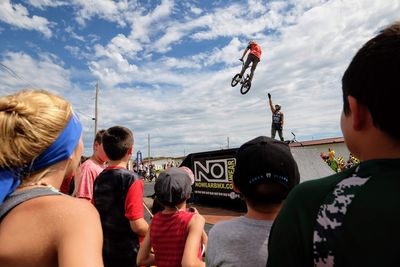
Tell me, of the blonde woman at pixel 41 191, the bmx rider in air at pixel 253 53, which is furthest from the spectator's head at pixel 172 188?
the bmx rider in air at pixel 253 53

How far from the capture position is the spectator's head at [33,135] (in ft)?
3.83

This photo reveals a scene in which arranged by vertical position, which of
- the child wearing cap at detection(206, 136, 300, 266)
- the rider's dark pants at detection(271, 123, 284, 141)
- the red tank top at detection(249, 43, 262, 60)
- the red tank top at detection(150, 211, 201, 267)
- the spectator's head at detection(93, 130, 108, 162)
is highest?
the red tank top at detection(249, 43, 262, 60)

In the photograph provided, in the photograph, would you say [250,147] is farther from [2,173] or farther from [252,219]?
[2,173]

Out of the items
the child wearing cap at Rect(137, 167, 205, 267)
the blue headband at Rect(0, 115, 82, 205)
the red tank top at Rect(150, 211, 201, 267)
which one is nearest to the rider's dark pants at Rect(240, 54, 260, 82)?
the child wearing cap at Rect(137, 167, 205, 267)

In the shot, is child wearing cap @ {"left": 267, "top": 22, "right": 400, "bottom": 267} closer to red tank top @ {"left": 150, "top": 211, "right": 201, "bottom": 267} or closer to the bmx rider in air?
red tank top @ {"left": 150, "top": 211, "right": 201, "bottom": 267}

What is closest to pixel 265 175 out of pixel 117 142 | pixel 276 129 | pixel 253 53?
pixel 117 142

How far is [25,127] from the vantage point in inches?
46.2

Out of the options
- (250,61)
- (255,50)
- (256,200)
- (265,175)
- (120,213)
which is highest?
(255,50)

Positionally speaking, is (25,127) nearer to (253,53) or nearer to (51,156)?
(51,156)

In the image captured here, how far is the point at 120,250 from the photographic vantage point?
270cm

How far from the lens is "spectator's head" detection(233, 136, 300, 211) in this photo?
4.66 ft

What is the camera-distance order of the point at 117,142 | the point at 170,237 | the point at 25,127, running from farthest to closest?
the point at 117,142 < the point at 170,237 < the point at 25,127

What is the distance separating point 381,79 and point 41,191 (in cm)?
121

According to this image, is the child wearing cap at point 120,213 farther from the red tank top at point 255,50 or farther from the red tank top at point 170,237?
the red tank top at point 255,50
